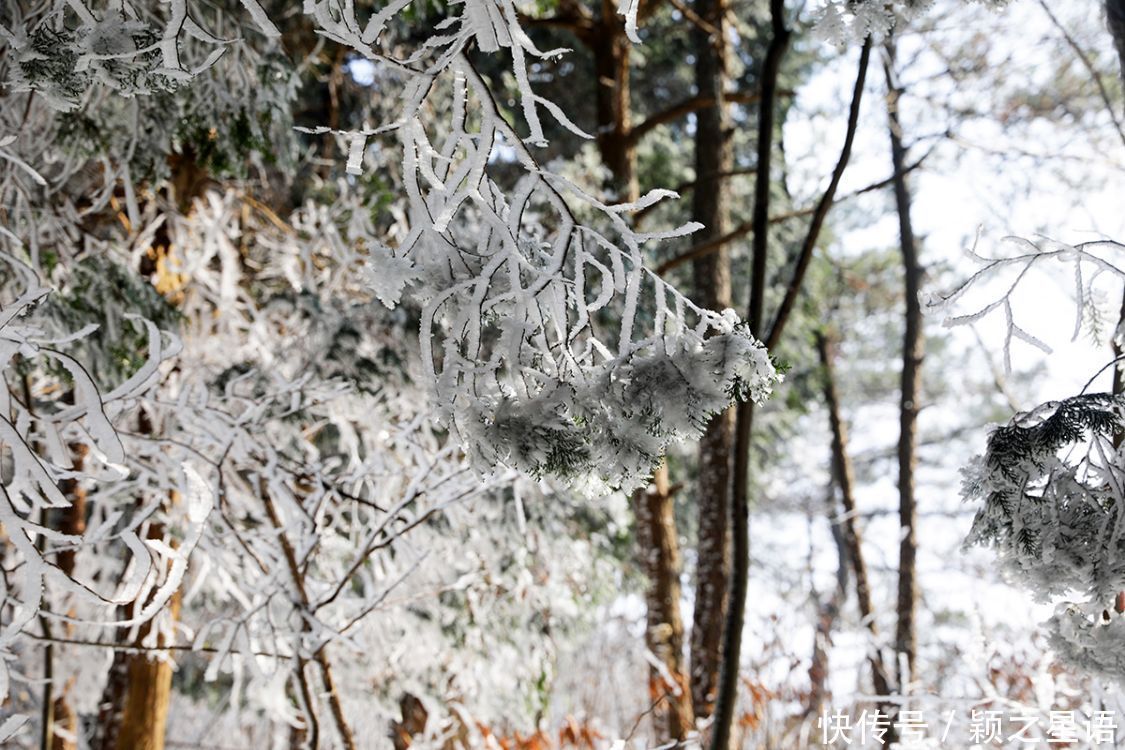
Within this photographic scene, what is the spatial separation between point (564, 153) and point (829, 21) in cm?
654

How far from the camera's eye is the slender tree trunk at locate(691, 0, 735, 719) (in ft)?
18.7

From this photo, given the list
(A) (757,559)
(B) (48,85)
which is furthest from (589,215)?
(A) (757,559)

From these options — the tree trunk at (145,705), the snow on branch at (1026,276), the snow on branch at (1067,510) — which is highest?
the snow on branch at (1026,276)

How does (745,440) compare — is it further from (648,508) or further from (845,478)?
(845,478)

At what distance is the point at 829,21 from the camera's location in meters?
1.83

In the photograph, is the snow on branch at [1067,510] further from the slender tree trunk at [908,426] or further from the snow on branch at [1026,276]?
the slender tree trunk at [908,426]

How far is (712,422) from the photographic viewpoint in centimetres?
602

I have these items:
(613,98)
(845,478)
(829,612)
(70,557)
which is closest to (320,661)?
(70,557)

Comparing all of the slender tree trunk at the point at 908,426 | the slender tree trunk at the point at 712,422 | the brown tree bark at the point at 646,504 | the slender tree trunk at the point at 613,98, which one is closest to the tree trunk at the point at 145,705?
the brown tree bark at the point at 646,504

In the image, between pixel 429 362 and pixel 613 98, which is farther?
pixel 613 98

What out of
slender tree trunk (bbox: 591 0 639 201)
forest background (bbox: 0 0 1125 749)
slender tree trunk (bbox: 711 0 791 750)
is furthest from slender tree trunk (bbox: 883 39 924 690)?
slender tree trunk (bbox: 711 0 791 750)

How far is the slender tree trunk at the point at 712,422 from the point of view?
5.69 metres

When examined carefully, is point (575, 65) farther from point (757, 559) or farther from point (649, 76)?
point (757, 559)

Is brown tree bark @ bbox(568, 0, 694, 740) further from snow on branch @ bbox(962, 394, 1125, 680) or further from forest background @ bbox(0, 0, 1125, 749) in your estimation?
snow on branch @ bbox(962, 394, 1125, 680)
